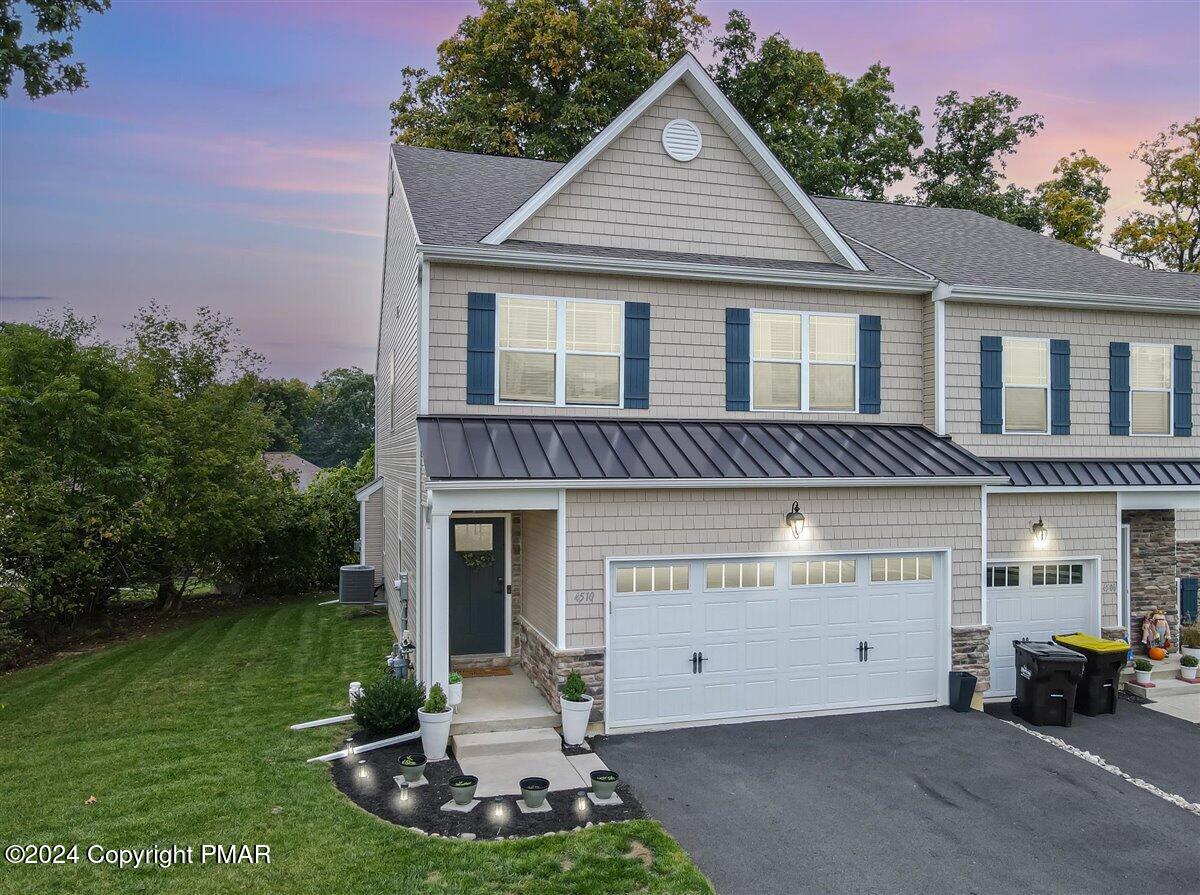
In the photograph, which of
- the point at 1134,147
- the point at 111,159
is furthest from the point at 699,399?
the point at 1134,147

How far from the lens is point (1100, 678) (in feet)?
35.8

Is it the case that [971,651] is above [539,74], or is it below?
below

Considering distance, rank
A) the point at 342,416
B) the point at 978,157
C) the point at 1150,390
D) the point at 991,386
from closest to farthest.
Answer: the point at 991,386, the point at 1150,390, the point at 978,157, the point at 342,416

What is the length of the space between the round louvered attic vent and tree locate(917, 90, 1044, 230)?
21.1 meters

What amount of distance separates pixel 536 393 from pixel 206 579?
1396 cm

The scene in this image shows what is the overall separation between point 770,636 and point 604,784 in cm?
375

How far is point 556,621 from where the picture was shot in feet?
31.7

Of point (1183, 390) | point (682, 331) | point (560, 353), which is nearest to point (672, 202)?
point (682, 331)

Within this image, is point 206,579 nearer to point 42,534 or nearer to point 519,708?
point 42,534

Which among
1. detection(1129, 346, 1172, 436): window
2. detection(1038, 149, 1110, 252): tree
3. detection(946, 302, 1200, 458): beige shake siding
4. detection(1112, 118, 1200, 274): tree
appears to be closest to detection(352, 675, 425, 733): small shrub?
Answer: detection(946, 302, 1200, 458): beige shake siding

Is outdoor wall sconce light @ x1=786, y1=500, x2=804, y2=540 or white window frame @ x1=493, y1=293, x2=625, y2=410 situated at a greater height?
white window frame @ x1=493, y1=293, x2=625, y2=410

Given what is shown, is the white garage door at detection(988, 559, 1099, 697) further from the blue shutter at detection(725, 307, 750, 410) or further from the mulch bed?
the mulch bed

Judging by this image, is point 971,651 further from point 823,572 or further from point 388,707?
point 388,707

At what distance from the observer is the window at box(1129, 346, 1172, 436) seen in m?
13.7
